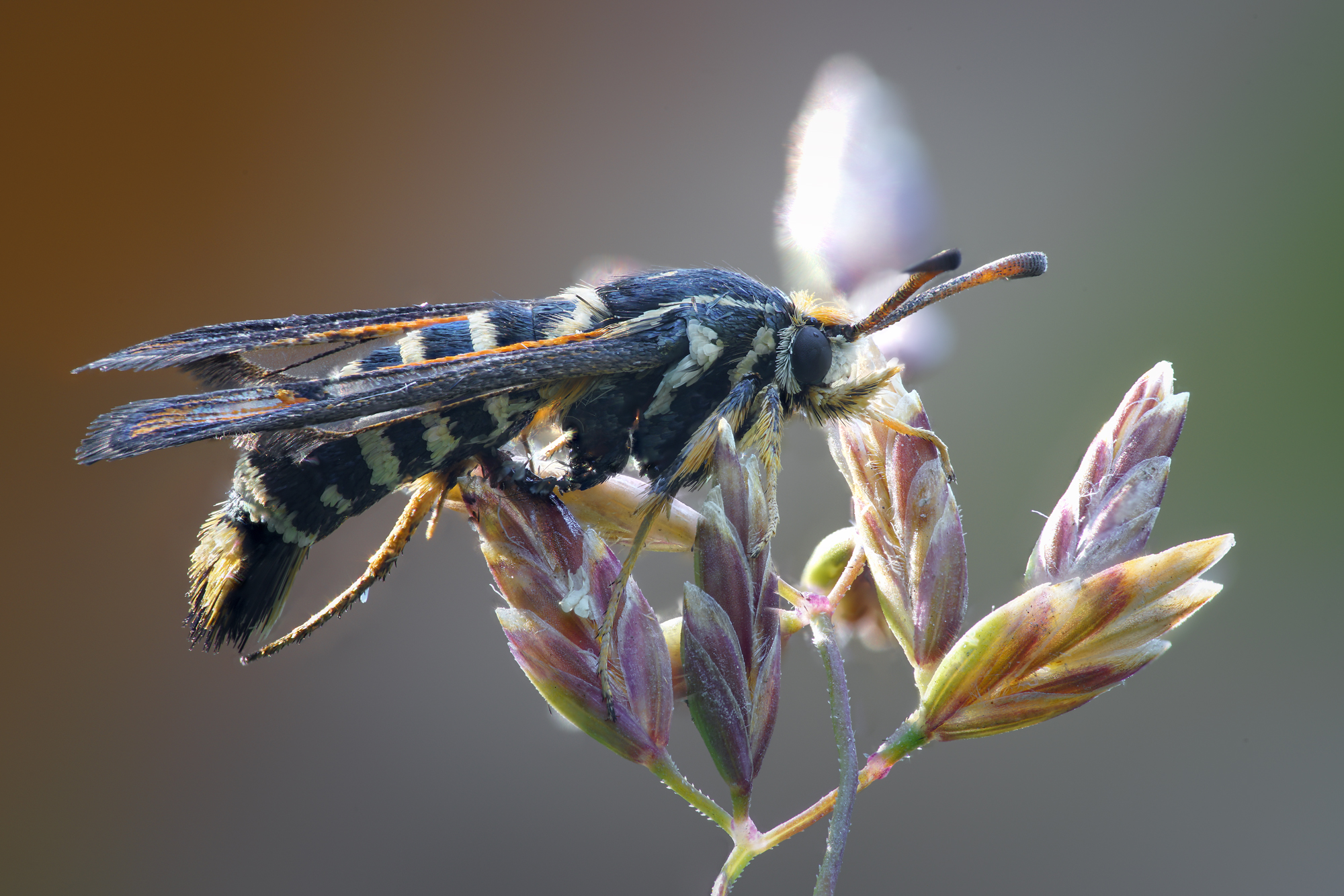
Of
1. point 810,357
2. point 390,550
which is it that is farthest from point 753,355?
point 390,550

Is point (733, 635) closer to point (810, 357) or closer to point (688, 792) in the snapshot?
point (688, 792)

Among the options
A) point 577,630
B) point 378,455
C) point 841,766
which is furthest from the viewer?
point 378,455

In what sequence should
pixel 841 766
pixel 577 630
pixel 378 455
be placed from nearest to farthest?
pixel 841 766 < pixel 577 630 < pixel 378 455

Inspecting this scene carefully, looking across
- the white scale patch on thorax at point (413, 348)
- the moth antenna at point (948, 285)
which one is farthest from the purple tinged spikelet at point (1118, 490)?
the white scale patch on thorax at point (413, 348)

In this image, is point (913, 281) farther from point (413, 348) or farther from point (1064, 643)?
point (413, 348)

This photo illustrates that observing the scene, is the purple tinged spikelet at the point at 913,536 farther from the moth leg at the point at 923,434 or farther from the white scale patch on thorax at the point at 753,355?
the white scale patch on thorax at the point at 753,355

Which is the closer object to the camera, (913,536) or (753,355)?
(913,536)

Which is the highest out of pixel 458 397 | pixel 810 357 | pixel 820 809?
pixel 458 397

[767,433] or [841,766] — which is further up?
[767,433]
